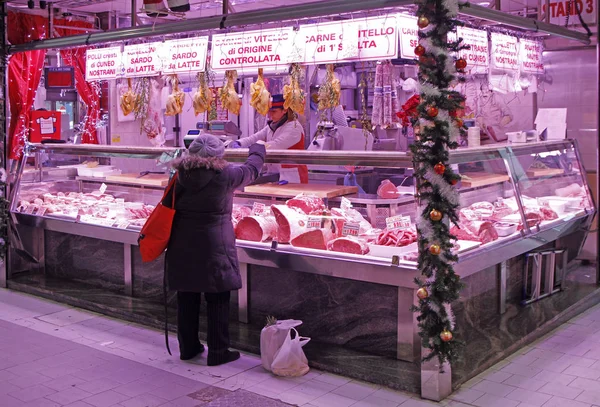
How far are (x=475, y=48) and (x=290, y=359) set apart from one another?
3.40 metres

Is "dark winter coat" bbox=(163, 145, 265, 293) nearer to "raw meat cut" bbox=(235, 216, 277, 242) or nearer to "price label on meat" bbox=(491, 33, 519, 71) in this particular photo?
"raw meat cut" bbox=(235, 216, 277, 242)

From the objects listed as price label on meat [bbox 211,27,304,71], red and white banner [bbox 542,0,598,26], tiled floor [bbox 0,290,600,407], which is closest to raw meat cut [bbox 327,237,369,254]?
tiled floor [bbox 0,290,600,407]

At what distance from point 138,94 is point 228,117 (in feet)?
16.9

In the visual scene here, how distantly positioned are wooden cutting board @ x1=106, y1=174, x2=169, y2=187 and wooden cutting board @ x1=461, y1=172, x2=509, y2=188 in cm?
326

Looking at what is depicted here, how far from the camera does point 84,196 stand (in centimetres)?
852

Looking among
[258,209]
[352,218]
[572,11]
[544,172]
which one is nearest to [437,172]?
[352,218]

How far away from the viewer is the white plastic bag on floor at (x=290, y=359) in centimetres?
548

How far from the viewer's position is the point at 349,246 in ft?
18.9

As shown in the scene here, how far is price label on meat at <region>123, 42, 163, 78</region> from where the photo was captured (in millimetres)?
7594

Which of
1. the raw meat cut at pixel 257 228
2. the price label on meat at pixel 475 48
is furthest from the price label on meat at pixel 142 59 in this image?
the price label on meat at pixel 475 48

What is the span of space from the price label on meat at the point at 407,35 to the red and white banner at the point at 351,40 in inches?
1.9

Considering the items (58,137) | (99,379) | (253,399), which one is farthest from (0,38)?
(253,399)

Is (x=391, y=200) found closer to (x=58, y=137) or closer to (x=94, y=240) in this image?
(x=94, y=240)

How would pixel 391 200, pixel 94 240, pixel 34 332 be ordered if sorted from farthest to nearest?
pixel 94 240 < pixel 34 332 < pixel 391 200
